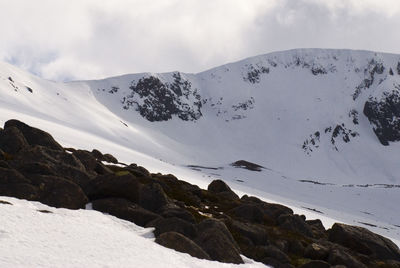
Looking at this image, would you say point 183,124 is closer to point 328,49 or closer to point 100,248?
point 328,49

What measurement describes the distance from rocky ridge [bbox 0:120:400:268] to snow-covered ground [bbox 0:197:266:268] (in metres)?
0.82

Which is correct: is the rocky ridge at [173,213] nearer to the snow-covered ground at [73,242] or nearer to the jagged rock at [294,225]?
the jagged rock at [294,225]

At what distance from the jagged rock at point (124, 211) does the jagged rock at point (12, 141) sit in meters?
7.12

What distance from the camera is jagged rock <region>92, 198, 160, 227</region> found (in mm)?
14500

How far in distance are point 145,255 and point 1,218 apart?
145 inches

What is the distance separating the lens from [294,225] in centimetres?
2303

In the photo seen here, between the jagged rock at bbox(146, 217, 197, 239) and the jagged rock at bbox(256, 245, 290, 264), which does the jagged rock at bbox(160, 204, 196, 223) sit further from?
the jagged rock at bbox(256, 245, 290, 264)

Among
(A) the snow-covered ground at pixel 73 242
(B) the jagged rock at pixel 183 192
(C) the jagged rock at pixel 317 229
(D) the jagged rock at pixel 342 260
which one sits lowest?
(A) the snow-covered ground at pixel 73 242

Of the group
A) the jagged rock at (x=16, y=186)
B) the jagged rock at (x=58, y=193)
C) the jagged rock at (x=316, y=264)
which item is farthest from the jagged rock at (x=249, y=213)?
the jagged rock at (x=16, y=186)

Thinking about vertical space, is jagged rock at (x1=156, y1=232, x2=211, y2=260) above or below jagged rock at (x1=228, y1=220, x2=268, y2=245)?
below

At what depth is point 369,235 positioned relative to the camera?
2205 cm

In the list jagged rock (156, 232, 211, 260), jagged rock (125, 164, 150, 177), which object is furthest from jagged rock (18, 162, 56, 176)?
jagged rock (125, 164, 150, 177)

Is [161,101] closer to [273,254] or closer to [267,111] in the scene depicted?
[267,111]

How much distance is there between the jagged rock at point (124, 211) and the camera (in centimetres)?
1450
